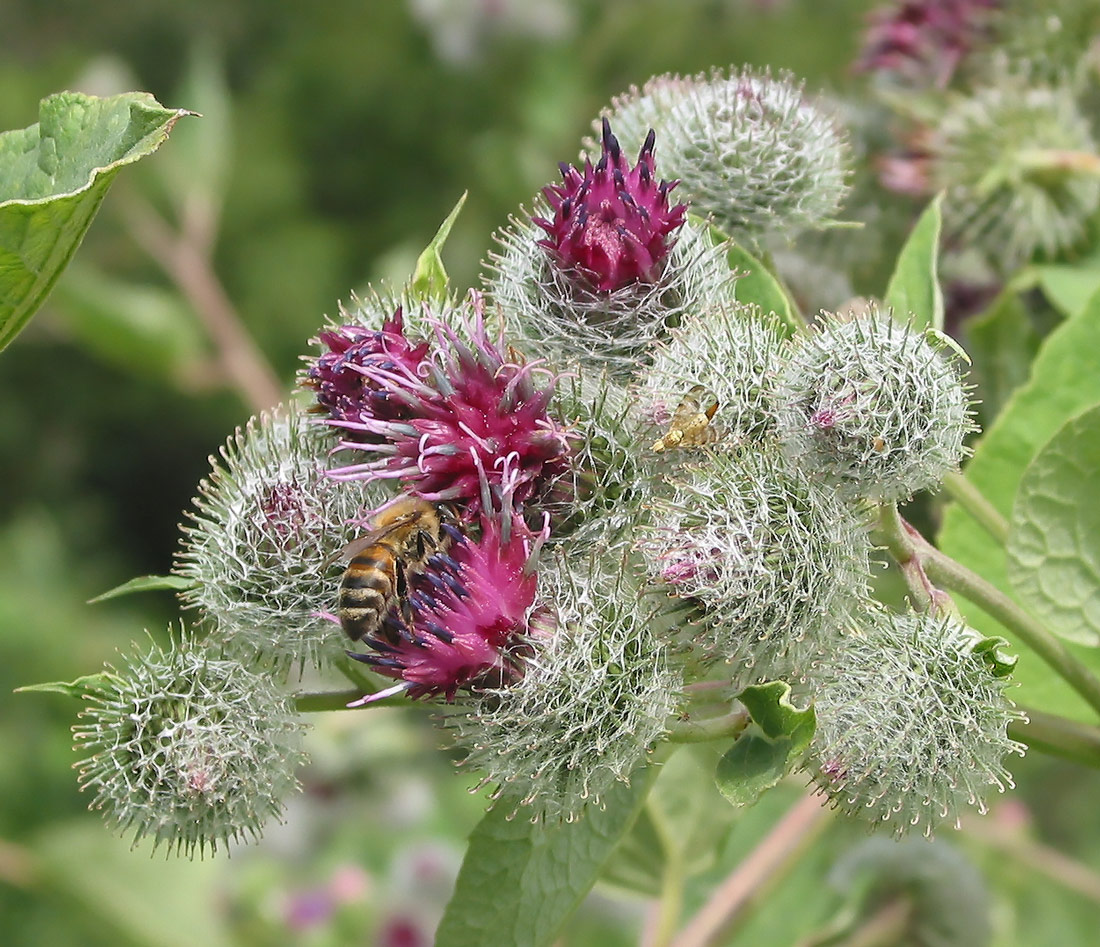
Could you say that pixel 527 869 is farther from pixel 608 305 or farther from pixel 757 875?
pixel 757 875

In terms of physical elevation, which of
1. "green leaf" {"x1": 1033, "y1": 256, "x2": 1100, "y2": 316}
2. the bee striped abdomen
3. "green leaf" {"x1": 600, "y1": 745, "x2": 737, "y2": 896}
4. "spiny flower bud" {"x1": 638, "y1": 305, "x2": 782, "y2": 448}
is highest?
"green leaf" {"x1": 1033, "y1": 256, "x2": 1100, "y2": 316}

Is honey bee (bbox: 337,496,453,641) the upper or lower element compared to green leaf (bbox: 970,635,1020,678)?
lower

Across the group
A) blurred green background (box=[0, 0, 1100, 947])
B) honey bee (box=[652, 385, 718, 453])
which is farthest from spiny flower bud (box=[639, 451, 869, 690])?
blurred green background (box=[0, 0, 1100, 947])

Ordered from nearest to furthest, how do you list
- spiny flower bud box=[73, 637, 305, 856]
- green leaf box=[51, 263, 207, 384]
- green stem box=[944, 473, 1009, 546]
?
1. spiny flower bud box=[73, 637, 305, 856]
2. green stem box=[944, 473, 1009, 546]
3. green leaf box=[51, 263, 207, 384]

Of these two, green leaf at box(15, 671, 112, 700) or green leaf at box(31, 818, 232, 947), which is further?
green leaf at box(31, 818, 232, 947)

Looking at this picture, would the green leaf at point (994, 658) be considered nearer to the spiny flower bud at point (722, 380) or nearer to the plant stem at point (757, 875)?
the spiny flower bud at point (722, 380)

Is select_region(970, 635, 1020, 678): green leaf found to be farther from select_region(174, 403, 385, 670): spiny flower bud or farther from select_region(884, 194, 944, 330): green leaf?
select_region(174, 403, 385, 670): spiny flower bud

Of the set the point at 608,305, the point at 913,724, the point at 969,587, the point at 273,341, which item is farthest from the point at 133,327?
the point at 273,341

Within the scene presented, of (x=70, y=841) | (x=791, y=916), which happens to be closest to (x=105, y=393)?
(x=70, y=841)
